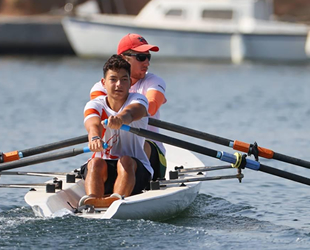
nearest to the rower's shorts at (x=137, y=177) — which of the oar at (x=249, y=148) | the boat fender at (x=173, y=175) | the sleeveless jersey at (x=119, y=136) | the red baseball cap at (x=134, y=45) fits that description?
the sleeveless jersey at (x=119, y=136)

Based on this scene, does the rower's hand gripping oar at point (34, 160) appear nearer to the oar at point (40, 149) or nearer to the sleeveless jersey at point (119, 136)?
the oar at point (40, 149)

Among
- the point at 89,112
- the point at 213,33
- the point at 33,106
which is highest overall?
the point at 213,33

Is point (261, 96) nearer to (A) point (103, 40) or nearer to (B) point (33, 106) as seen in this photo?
(B) point (33, 106)

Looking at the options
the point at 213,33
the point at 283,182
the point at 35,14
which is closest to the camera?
the point at 283,182

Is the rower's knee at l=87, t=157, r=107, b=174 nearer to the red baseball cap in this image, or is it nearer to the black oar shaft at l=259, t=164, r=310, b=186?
the red baseball cap

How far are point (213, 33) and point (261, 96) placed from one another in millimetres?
8509

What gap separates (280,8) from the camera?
142 ft

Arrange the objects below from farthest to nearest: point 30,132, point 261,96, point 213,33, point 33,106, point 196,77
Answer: point 213,33
point 196,77
point 261,96
point 33,106
point 30,132

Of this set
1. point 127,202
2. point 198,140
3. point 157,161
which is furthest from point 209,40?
point 127,202

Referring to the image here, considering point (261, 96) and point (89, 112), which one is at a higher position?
point (261, 96)

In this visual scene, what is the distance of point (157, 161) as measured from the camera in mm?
7344

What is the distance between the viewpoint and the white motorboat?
2775 cm

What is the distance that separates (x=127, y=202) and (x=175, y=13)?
22245 mm

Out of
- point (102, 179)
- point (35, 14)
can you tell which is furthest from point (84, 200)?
point (35, 14)
